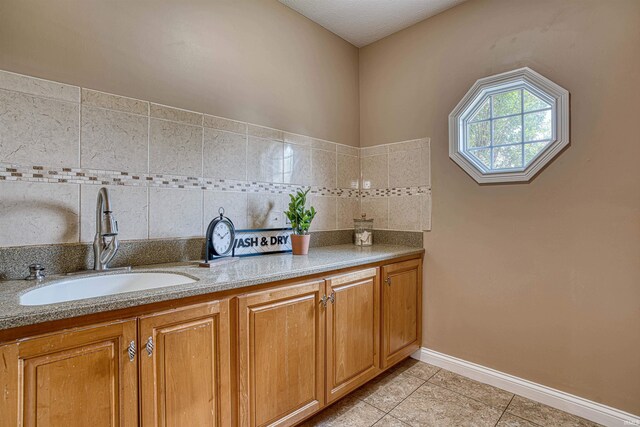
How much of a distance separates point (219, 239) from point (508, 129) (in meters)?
1.93

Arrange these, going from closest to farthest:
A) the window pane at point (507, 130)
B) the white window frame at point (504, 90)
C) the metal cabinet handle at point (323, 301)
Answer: the metal cabinet handle at point (323, 301) < the white window frame at point (504, 90) < the window pane at point (507, 130)

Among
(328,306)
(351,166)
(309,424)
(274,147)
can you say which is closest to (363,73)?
(351,166)

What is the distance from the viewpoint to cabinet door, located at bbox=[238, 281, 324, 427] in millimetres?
1332

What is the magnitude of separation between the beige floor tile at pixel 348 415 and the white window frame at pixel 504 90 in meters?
1.59

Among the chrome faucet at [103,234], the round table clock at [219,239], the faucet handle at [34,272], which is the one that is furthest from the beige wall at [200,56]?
the faucet handle at [34,272]

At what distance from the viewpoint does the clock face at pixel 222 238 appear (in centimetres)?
167

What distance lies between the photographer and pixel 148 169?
5.29ft

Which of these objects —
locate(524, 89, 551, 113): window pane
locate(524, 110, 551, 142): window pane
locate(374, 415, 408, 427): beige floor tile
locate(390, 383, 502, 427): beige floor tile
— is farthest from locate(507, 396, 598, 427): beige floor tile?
locate(524, 89, 551, 113): window pane

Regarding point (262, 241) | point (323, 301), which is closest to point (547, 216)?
point (323, 301)

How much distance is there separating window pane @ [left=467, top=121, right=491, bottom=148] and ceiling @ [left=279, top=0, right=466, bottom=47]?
882 mm

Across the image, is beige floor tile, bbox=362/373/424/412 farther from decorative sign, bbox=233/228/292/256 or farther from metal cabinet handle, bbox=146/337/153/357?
metal cabinet handle, bbox=146/337/153/357

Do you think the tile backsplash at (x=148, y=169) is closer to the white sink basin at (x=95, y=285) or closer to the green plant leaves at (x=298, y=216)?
the green plant leaves at (x=298, y=216)

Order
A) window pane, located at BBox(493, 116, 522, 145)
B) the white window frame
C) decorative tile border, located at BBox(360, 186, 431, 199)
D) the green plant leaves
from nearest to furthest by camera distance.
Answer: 1. the white window frame
2. window pane, located at BBox(493, 116, 522, 145)
3. the green plant leaves
4. decorative tile border, located at BBox(360, 186, 431, 199)

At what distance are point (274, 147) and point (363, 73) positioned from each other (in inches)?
49.7
